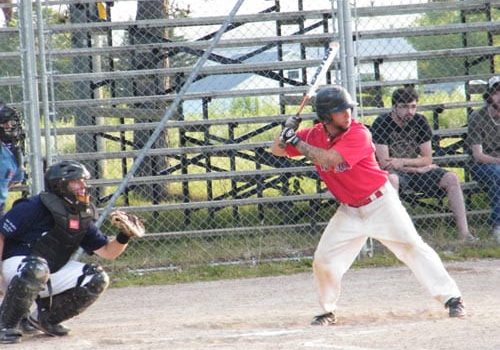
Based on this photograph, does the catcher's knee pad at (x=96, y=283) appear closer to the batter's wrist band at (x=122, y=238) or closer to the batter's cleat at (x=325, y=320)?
the batter's wrist band at (x=122, y=238)

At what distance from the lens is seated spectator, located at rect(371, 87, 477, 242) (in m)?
11.4

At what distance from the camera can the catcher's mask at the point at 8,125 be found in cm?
1021

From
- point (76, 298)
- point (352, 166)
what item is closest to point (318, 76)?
point (352, 166)

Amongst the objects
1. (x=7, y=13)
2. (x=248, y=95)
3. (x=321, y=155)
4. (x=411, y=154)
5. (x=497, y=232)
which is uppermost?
(x=7, y=13)

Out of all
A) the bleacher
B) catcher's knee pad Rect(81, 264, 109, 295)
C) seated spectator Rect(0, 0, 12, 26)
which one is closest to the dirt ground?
catcher's knee pad Rect(81, 264, 109, 295)

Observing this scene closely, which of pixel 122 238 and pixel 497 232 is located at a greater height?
pixel 122 238

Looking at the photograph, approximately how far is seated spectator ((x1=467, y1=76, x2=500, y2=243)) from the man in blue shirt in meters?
4.33

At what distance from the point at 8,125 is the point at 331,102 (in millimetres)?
3414

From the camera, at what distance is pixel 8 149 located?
10.4 metres

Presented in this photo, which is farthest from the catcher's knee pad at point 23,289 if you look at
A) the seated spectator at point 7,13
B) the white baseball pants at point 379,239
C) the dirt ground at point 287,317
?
the seated spectator at point 7,13

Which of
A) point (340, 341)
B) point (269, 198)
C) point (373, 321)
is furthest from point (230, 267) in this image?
point (340, 341)

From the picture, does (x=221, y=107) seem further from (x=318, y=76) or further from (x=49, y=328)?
(x=49, y=328)

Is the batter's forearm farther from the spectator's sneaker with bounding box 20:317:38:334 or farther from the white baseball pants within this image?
the spectator's sneaker with bounding box 20:317:38:334

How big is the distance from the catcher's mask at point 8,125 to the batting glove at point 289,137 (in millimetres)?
3023
